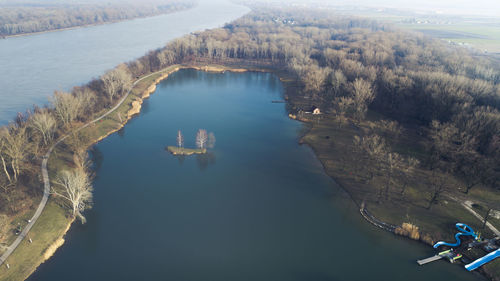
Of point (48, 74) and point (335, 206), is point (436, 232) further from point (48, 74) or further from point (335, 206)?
point (48, 74)

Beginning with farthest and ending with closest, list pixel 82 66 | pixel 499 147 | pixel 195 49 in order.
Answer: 1. pixel 195 49
2. pixel 82 66
3. pixel 499 147

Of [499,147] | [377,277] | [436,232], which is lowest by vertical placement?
[377,277]

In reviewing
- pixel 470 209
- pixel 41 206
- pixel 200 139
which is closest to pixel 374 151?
pixel 470 209

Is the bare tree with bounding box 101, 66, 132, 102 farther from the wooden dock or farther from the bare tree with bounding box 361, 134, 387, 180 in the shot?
the wooden dock

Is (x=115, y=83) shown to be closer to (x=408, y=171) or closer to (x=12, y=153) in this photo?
(x=12, y=153)

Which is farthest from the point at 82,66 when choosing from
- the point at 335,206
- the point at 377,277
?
the point at 377,277

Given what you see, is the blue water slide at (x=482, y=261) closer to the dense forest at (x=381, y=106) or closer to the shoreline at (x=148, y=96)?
the shoreline at (x=148, y=96)

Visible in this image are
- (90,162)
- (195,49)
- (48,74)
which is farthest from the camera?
(195,49)
